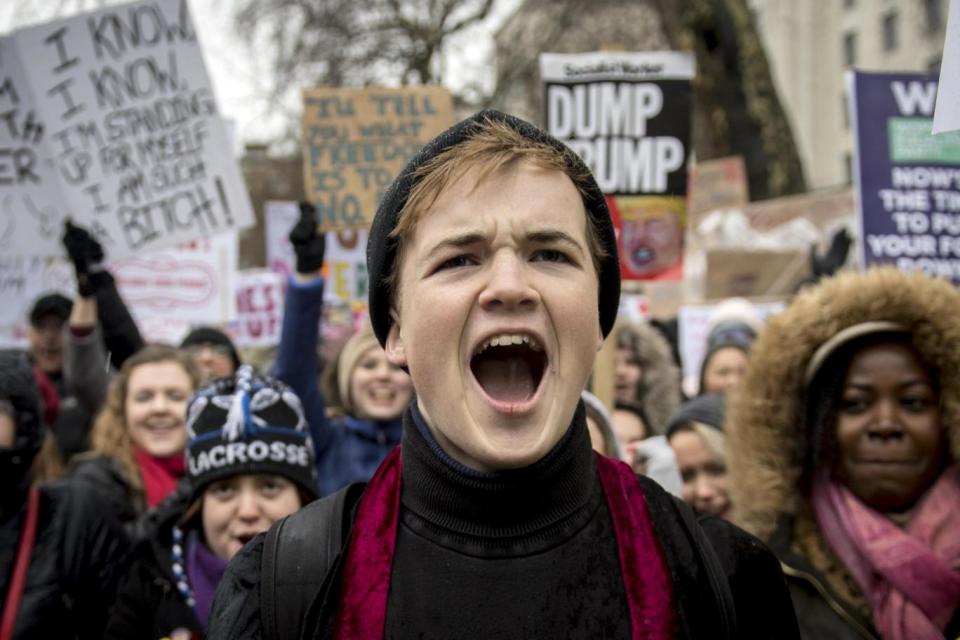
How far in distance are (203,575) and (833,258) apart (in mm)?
5207

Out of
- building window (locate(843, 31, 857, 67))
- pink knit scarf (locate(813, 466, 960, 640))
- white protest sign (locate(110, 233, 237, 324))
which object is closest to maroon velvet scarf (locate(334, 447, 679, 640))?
pink knit scarf (locate(813, 466, 960, 640))

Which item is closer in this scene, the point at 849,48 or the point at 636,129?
the point at 636,129

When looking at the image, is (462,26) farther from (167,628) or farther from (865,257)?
(167,628)

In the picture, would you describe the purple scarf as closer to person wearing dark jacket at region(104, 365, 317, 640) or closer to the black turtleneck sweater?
person wearing dark jacket at region(104, 365, 317, 640)

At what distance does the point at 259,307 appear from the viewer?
741cm

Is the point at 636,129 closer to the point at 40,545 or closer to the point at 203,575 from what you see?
the point at 203,575

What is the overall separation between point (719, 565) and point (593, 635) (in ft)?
0.77

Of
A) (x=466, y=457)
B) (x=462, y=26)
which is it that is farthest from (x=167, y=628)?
(x=462, y=26)

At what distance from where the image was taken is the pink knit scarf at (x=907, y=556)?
86.0 inches

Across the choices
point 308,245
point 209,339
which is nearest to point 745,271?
point 209,339

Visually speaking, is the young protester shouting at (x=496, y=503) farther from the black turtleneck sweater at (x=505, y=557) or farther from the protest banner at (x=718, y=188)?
the protest banner at (x=718, y=188)

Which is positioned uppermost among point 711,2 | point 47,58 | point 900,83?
point 711,2

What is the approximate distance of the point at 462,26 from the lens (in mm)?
18016

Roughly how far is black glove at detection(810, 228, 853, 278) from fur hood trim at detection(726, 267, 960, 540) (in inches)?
169
